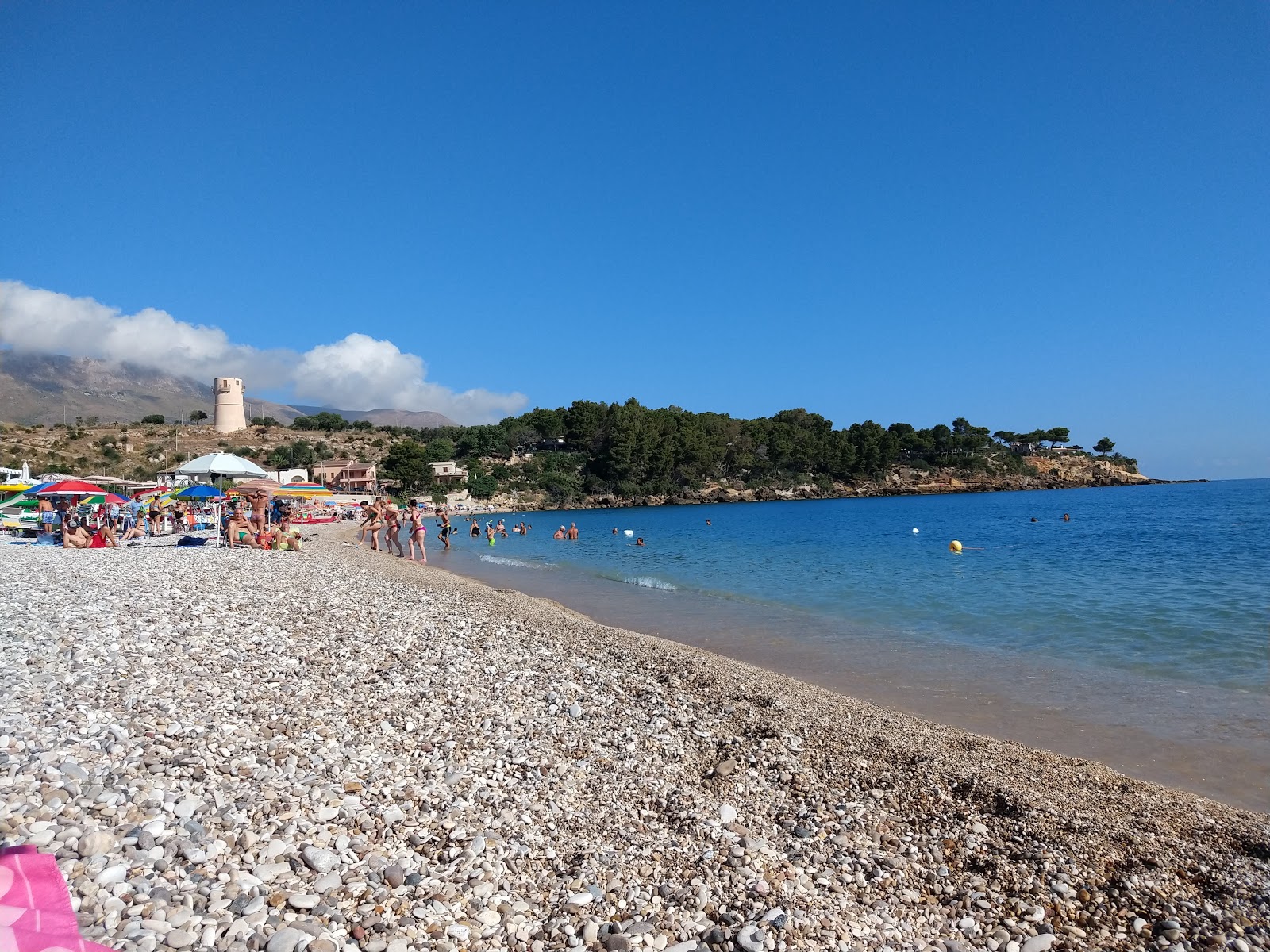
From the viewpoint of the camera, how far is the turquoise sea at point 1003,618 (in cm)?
871

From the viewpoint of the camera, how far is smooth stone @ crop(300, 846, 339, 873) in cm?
387

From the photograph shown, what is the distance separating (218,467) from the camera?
64.2ft

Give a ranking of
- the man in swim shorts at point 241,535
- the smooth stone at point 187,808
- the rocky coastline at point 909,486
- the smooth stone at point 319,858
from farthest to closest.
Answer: the rocky coastline at point 909,486 < the man in swim shorts at point 241,535 < the smooth stone at point 187,808 < the smooth stone at point 319,858

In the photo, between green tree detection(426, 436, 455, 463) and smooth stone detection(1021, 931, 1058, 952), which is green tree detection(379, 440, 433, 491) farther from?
smooth stone detection(1021, 931, 1058, 952)

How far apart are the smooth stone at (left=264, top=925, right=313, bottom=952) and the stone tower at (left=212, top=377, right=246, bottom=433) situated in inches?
4346

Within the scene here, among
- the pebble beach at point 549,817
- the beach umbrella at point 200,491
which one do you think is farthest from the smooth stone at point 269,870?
the beach umbrella at point 200,491

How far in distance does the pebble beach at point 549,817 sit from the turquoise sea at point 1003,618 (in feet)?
6.12

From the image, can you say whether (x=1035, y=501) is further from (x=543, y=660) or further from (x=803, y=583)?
(x=543, y=660)

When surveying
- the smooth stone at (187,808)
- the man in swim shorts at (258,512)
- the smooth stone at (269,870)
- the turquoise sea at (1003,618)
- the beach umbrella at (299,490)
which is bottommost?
the turquoise sea at (1003,618)

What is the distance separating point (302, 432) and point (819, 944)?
113144 mm

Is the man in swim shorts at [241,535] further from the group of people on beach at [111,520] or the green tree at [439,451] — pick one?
the green tree at [439,451]

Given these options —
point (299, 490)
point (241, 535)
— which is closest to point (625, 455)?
point (299, 490)

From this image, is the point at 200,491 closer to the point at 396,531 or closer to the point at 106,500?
the point at 106,500

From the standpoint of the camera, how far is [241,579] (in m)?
14.7
